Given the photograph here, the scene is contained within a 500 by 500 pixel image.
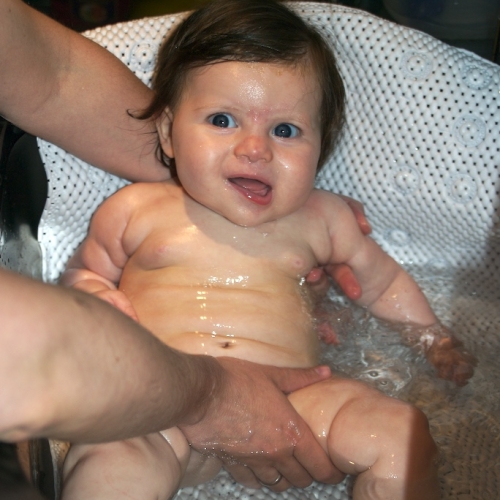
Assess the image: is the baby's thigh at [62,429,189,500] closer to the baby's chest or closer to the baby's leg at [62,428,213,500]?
the baby's leg at [62,428,213,500]

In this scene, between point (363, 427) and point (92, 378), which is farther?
point (363, 427)

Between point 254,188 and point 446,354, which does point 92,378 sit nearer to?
point 254,188

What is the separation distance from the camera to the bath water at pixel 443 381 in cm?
102

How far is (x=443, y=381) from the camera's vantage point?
3.77 ft

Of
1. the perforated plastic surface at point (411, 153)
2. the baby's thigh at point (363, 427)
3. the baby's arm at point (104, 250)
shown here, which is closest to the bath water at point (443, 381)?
the perforated plastic surface at point (411, 153)

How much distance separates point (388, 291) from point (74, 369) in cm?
79

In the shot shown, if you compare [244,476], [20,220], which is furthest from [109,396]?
[20,220]

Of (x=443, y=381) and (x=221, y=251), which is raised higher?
(x=221, y=251)

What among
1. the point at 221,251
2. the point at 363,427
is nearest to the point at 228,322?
the point at 221,251

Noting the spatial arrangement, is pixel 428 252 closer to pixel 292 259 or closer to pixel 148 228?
pixel 292 259

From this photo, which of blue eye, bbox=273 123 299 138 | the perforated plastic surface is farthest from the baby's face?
the perforated plastic surface

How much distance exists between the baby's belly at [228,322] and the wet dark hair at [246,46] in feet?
0.99

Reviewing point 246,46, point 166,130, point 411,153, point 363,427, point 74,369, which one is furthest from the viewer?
point 411,153

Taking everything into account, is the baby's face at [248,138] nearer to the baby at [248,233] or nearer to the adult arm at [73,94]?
the baby at [248,233]
